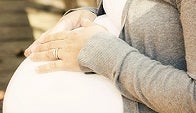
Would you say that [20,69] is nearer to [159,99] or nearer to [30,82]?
[30,82]

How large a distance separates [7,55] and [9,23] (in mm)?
453

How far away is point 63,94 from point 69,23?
1.19 feet

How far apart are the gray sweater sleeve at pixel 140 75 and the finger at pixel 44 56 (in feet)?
0.51

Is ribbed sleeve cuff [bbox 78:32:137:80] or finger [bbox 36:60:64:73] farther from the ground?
ribbed sleeve cuff [bbox 78:32:137:80]

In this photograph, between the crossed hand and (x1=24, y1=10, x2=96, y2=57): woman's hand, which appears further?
(x1=24, y1=10, x2=96, y2=57): woman's hand

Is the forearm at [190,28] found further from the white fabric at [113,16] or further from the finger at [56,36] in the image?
the finger at [56,36]

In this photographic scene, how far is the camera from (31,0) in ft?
11.0

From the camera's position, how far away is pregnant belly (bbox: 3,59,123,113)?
0.98m

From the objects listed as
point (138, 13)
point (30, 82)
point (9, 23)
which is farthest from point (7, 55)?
point (138, 13)

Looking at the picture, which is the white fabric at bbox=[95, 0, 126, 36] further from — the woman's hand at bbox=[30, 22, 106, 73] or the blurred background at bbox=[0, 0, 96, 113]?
the blurred background at bbox=[0, 0, 96, 113]

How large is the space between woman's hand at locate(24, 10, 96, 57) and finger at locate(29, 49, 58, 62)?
111 mm

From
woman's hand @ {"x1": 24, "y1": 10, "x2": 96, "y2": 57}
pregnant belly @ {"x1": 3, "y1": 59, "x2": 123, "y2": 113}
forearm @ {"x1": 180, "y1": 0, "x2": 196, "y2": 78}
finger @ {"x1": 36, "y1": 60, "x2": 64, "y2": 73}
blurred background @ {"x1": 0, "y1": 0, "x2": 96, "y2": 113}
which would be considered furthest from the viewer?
blurred background @ {"x1": 0, "y1": 0, "x2": 96, "y2": 113}

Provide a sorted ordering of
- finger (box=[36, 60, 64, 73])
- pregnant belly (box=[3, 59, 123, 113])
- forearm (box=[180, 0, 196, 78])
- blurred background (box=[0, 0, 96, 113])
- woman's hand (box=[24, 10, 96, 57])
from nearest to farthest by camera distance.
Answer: forearm (box=[180, 0, 196, 78]), pregnant belly (box=[3, 59, 123, 113]), finger (box=[36, 60, 64, 73]), woman's hand (box=[24, 10, 96, 57]), blurred background (box=[0, 0, 96, 113])

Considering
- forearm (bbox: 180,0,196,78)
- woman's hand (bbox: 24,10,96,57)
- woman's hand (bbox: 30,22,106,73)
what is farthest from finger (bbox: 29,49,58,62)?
forearm (bbox: 180,0,196,78)
